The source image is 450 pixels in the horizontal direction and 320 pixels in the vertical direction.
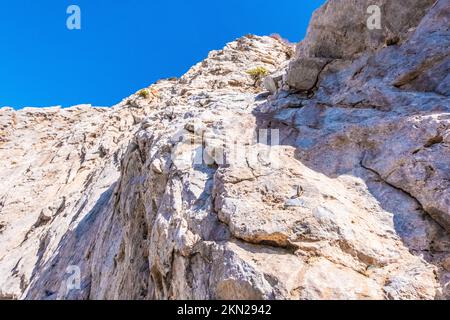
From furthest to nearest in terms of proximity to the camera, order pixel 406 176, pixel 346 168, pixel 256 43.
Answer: pixel 256 43 → pixel 346 168 → pixel 406 176

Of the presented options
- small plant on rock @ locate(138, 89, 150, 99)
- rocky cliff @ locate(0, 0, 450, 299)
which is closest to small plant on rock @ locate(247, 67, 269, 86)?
rocky cliff @ locate(0, 0, 450, 299)

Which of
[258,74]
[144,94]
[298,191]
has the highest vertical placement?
[144,94]

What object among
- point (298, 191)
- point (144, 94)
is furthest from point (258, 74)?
point (144, 94)

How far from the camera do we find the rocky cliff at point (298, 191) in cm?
589

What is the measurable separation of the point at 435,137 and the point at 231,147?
212 inches

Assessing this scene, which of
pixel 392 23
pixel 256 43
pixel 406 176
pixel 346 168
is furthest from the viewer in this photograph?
pixel 256 43

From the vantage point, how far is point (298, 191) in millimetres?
7395

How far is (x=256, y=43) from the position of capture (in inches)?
1173

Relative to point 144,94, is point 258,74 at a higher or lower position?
lower

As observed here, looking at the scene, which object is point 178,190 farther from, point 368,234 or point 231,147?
point 368,234

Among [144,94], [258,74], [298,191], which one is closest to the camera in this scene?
[298,191]

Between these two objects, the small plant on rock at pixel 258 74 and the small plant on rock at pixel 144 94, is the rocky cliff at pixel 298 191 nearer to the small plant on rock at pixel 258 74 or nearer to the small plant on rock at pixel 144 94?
the small plant on rock at pixel 258 74

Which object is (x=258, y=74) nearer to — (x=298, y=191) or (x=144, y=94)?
(x=298, y=191)
